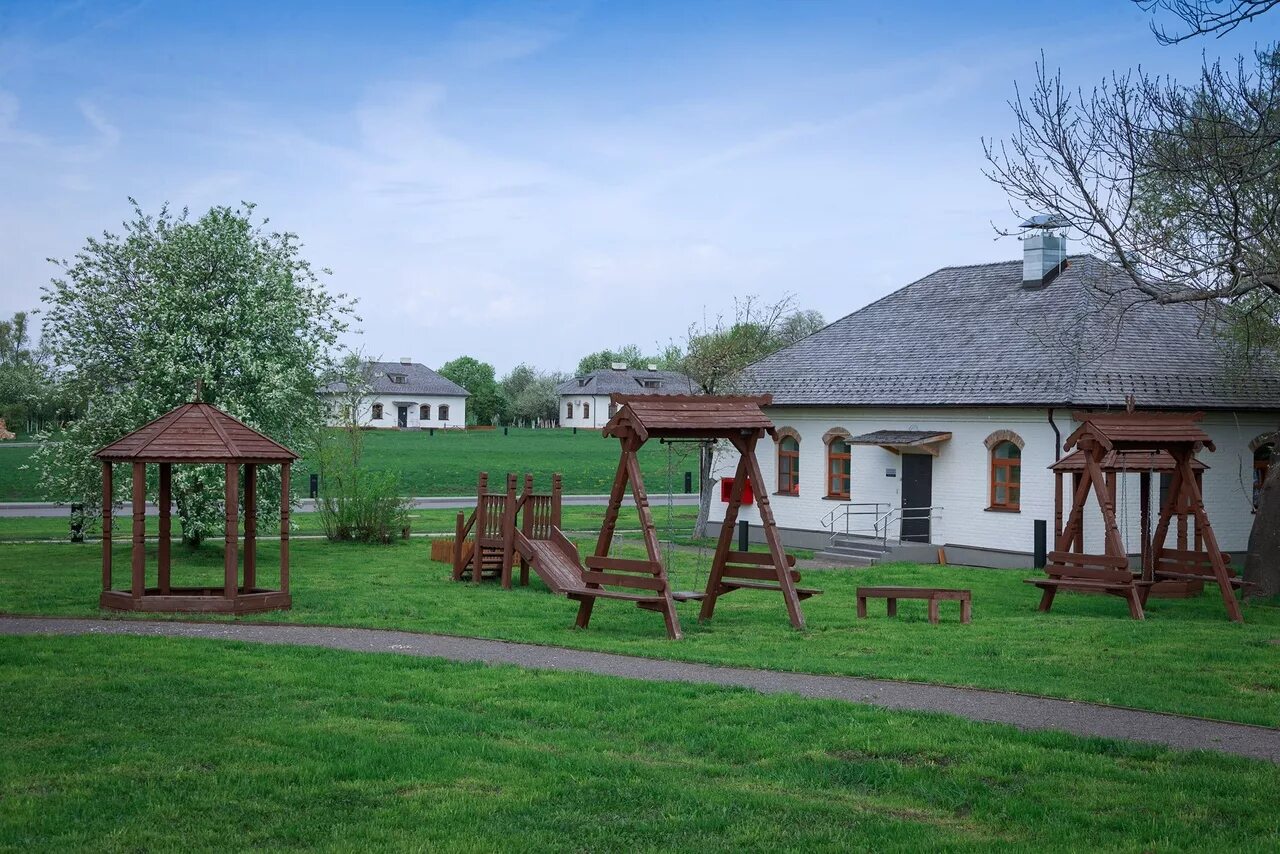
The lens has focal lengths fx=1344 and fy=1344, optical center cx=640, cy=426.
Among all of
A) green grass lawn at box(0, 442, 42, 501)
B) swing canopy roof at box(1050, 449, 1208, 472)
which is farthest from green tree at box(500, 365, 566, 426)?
swing canopy roof at box(1050, 449, 1208, 472)

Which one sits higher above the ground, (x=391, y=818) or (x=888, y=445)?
(x=888, y=445)

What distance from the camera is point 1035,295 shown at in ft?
107

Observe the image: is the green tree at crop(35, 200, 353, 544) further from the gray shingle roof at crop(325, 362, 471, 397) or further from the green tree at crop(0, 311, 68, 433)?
the gray shingle roof at crop(325, 362, 471, 397)

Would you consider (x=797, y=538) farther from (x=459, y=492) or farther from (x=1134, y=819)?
(x=1134, y=819)

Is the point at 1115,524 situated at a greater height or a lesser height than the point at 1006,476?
lesser

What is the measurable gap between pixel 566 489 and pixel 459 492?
5189mm

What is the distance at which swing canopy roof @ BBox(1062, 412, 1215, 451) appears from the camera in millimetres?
19703

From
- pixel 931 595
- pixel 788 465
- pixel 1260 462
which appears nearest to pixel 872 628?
pixel 931 595

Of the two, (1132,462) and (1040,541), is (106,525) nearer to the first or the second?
(1132,462)

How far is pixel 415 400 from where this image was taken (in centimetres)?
13275

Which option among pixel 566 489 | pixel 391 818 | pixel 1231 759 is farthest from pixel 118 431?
pixel 566 489

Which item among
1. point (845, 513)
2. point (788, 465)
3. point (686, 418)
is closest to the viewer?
point (686, 418)

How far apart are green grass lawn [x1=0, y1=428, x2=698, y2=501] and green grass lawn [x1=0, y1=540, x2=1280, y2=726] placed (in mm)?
8111

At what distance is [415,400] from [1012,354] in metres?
107
